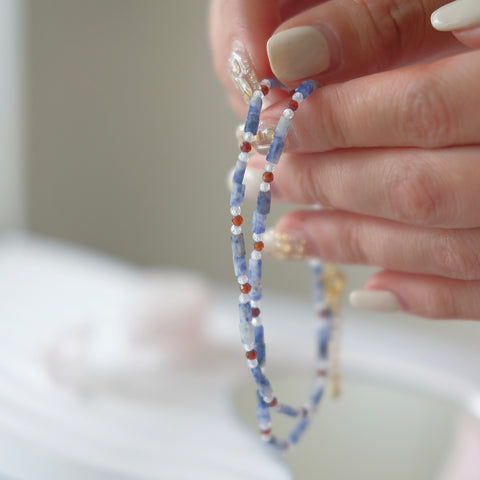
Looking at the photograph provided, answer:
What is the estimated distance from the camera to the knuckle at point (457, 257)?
40 centimetres

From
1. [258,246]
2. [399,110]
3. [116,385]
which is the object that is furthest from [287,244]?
[116,385]

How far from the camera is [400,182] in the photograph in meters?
0.38

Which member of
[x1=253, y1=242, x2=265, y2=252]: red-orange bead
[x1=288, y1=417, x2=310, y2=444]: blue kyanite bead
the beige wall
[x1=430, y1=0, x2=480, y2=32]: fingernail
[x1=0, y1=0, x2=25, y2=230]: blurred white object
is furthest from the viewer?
the beige wall

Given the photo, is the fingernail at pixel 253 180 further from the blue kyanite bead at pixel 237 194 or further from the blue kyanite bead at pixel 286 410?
the blue kyanite bead at pixel 286 410

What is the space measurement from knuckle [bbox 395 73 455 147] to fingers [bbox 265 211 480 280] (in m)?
0.07

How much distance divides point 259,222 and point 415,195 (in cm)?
11

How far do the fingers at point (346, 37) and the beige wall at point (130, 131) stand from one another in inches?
46.0

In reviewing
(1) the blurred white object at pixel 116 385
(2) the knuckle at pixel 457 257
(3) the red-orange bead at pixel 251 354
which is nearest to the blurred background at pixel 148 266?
(1) the blurred white object at pixel 116 385

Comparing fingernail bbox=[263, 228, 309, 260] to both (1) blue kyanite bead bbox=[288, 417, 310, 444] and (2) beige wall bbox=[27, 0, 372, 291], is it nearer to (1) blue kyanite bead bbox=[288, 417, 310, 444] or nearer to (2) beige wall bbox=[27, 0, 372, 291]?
(1) blue kyanite bead bbox=[288, 417, 310, 444]

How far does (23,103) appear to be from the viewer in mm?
1463

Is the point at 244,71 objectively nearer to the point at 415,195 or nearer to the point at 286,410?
the point at 415,195

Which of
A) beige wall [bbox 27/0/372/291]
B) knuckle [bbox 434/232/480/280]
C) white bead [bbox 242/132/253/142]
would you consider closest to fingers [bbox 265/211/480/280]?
knuckle [bbox 434/232/480/280]

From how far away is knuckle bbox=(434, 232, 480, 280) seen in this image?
0.40 meters

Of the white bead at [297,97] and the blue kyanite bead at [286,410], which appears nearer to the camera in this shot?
the white bead at [297,97]
